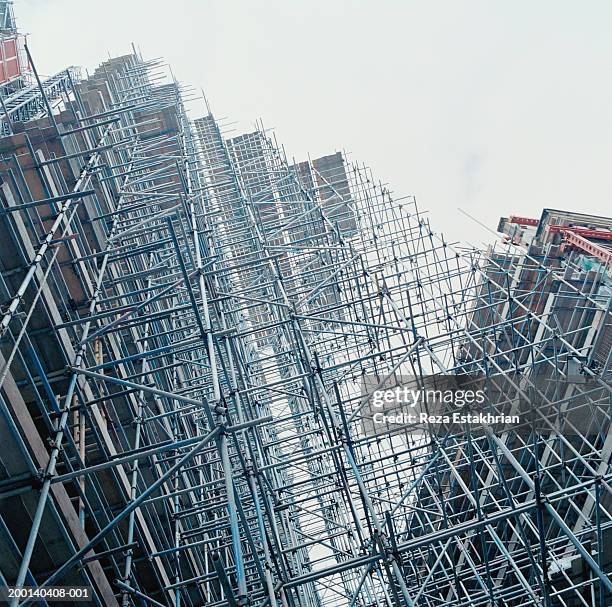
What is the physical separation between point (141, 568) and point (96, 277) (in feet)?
16.3

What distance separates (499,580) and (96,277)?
10698 millimetres

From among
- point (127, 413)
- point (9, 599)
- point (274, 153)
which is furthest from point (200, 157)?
point (9, 599)

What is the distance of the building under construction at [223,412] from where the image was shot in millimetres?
8383

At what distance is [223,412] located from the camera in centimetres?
798

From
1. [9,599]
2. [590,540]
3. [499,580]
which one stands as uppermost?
[9,599]

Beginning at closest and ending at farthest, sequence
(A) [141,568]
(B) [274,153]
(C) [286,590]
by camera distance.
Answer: (C) [286,590] → (A) [141,568] → (B) [274,153]

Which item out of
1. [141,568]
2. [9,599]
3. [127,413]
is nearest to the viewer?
[9,599]

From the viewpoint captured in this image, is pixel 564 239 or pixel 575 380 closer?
pixel 575 380

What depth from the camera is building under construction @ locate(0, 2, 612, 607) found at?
8383mm

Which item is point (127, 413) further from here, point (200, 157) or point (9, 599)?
point (200, 157)

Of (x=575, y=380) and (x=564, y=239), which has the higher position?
(x=564, y=239)

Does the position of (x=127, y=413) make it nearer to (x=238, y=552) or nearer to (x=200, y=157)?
(x=238, y=552)

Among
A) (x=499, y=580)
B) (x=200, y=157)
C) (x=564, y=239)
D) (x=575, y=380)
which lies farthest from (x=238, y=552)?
(x=200, y=157)

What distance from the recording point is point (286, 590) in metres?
9.06
